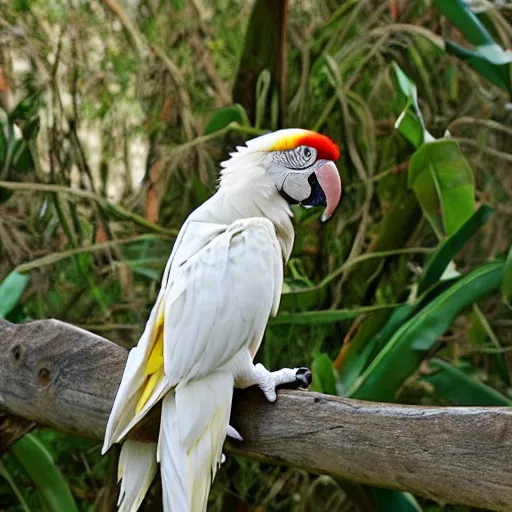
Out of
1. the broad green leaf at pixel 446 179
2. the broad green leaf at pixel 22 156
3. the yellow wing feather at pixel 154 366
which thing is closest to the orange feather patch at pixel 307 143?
the yellow wing feather at pixel 154 366

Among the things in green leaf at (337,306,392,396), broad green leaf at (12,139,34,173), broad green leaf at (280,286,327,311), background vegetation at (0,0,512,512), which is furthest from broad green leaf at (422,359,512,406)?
broad green leaf at (12,139,34,173)

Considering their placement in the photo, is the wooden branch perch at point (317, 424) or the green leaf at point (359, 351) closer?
the wooden branch perch at point (317, 424)

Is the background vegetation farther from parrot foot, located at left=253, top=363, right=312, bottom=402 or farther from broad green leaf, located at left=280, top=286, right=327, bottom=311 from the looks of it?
parrot foot, located at left=253, top=363, right=312, bottom=402

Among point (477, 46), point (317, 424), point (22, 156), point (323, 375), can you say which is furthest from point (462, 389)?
point (22, 156)

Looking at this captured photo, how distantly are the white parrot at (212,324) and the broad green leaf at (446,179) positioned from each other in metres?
0.46

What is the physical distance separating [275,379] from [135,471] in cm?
18

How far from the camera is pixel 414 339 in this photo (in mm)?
1280

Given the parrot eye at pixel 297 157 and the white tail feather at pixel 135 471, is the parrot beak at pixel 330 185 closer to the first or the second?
the parrot eye at pixel 297 157

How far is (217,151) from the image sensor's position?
1.64 m

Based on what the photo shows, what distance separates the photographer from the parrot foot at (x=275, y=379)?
872 millimetres

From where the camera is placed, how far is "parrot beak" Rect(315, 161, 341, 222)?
917 mm

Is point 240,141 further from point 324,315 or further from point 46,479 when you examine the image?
point 46,479

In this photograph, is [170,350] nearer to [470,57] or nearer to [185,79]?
[470,57]

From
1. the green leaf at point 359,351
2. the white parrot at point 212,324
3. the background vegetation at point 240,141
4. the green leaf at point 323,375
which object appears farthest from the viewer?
the background vegetation at point 240,141
